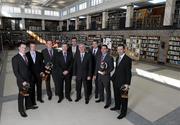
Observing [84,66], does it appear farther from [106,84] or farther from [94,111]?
[94,111]

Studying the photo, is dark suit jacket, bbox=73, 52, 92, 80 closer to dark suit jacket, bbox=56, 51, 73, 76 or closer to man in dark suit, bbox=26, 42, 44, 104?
dark suit jacket, bbox=56, 51, 73, 76

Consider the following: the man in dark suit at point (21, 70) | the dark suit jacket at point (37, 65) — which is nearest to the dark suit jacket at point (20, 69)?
the man in dark suit at point (21, 70)

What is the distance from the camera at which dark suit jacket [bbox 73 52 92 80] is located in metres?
3.73

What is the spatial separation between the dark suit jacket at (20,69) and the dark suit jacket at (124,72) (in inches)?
73.1

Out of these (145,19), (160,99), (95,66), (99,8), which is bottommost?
(160,99)

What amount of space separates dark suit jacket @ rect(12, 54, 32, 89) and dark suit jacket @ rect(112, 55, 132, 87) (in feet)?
6.10

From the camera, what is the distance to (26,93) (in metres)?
3.07

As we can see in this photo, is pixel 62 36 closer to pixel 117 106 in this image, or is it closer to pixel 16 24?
pixel 16 24

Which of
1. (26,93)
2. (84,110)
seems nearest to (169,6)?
(84,110)

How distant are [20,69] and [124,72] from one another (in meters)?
2.07

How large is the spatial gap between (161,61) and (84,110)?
27.9ft

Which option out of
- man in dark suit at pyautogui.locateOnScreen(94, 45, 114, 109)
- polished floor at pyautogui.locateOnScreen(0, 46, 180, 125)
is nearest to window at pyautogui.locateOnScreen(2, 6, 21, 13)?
polished floor at pyautogui.locateOnScreen(0, 46, 180, 125)

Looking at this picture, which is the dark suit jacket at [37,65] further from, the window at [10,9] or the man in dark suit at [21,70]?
the window at [10,9]

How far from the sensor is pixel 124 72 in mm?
3094
